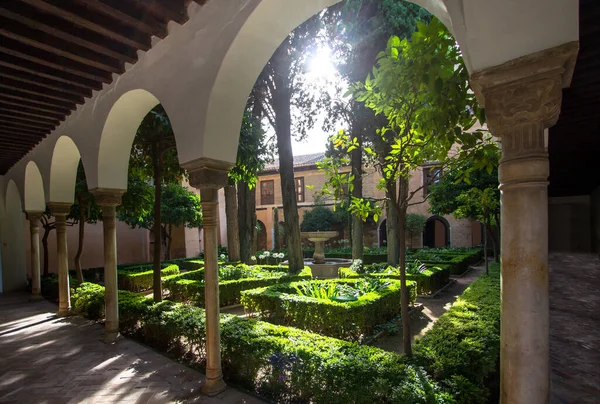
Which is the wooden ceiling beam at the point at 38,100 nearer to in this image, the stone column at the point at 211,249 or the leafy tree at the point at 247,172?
the leafy tree at the point at 247,172

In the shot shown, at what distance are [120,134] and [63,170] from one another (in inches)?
114

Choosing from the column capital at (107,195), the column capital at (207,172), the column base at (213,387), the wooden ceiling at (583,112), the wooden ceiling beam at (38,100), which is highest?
the wooden ceiling beam at (38,100)

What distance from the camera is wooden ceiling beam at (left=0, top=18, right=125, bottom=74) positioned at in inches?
133

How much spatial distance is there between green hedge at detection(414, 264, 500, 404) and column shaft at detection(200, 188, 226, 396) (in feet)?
7.25

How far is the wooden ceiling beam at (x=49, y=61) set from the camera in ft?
12.1

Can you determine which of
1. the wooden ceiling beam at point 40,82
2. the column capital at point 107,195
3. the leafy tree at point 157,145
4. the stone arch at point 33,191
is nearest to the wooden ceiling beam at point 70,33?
the wooden ceiling beam at point 40,82

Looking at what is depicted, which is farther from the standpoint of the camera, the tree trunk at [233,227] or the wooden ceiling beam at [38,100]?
the tree trunk at [233,227]

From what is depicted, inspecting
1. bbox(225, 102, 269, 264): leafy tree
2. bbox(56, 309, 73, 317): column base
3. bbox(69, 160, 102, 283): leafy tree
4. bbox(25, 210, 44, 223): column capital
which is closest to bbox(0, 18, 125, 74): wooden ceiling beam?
bbox(225, 102, 269, 264): leafy tree

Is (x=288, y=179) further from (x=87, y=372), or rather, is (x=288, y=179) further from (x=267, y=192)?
(x=267, y=192)

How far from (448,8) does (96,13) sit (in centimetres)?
343

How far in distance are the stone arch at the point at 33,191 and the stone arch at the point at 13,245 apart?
2185mm

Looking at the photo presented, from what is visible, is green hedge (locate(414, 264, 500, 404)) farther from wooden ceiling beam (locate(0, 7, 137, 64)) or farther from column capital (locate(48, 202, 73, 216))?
column capital (locate(48, 202, 73, 216))

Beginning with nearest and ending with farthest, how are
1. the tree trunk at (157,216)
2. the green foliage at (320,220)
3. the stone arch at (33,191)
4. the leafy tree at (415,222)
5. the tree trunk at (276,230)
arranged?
the tree trunk at (157,216) → the stone arch at (33,191) → the leafy tree at (415,222) → the green foliage at (320,220) → the tree trunk at (276,230)

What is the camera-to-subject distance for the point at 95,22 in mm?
3404
